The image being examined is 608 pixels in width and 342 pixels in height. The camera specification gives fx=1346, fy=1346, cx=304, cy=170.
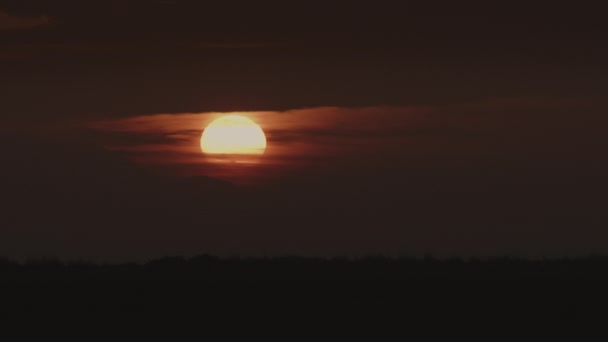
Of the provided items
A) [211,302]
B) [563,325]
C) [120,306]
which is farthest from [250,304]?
[563,325]

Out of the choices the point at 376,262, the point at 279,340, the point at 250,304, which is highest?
the point at 376,262

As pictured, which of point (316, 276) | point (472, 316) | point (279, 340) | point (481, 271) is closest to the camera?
point (279, 340)

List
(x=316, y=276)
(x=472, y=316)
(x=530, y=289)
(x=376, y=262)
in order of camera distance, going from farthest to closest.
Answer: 1. (x=376, y=262)
2. (x=316, y=276)
3. (x=530, y=289)
4. (x=472, y=316)

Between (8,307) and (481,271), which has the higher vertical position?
(481,271)

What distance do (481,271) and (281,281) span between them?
11.1 feet

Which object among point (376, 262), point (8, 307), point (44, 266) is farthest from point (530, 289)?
point (44, 266)

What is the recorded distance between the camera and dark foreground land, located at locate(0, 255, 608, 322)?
14062 millimetres

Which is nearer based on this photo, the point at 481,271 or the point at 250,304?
the point at 250,304

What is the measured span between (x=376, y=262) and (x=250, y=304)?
4.96m

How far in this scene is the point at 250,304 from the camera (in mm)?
14227

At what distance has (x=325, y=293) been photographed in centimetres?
1459

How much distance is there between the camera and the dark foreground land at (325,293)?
1406 centimetres

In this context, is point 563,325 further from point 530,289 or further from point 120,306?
point 120,306

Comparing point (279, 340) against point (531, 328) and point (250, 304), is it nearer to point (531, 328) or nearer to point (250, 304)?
point (250, 304)
